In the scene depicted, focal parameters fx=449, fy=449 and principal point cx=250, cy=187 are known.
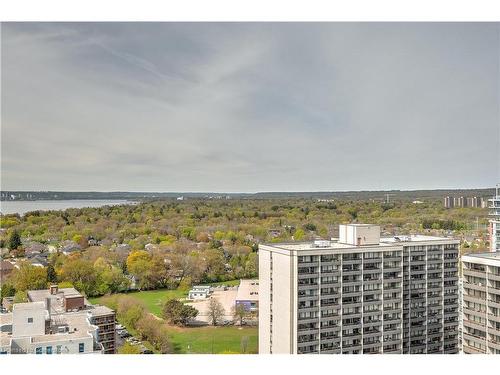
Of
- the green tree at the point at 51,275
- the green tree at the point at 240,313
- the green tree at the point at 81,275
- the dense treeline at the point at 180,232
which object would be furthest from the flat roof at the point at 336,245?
the green tree at the point at 51,275

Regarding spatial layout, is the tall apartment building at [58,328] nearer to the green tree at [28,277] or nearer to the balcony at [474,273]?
the green tree at [28,277]

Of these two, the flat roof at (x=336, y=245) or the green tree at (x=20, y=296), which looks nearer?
the flat roof at (x=336, y=245)

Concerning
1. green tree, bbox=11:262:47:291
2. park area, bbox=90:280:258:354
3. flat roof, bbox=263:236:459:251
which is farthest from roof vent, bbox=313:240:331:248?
green tree, bbox=11:262:47:291

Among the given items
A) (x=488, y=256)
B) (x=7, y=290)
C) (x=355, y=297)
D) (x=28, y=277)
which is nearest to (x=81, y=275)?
(x=28, y=277)

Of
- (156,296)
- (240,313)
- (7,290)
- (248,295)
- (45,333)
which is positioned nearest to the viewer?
(45,333)

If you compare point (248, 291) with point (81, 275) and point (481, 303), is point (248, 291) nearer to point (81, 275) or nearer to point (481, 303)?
point (81, 275)

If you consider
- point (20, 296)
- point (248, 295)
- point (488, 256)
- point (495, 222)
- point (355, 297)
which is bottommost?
point (248, 295)
